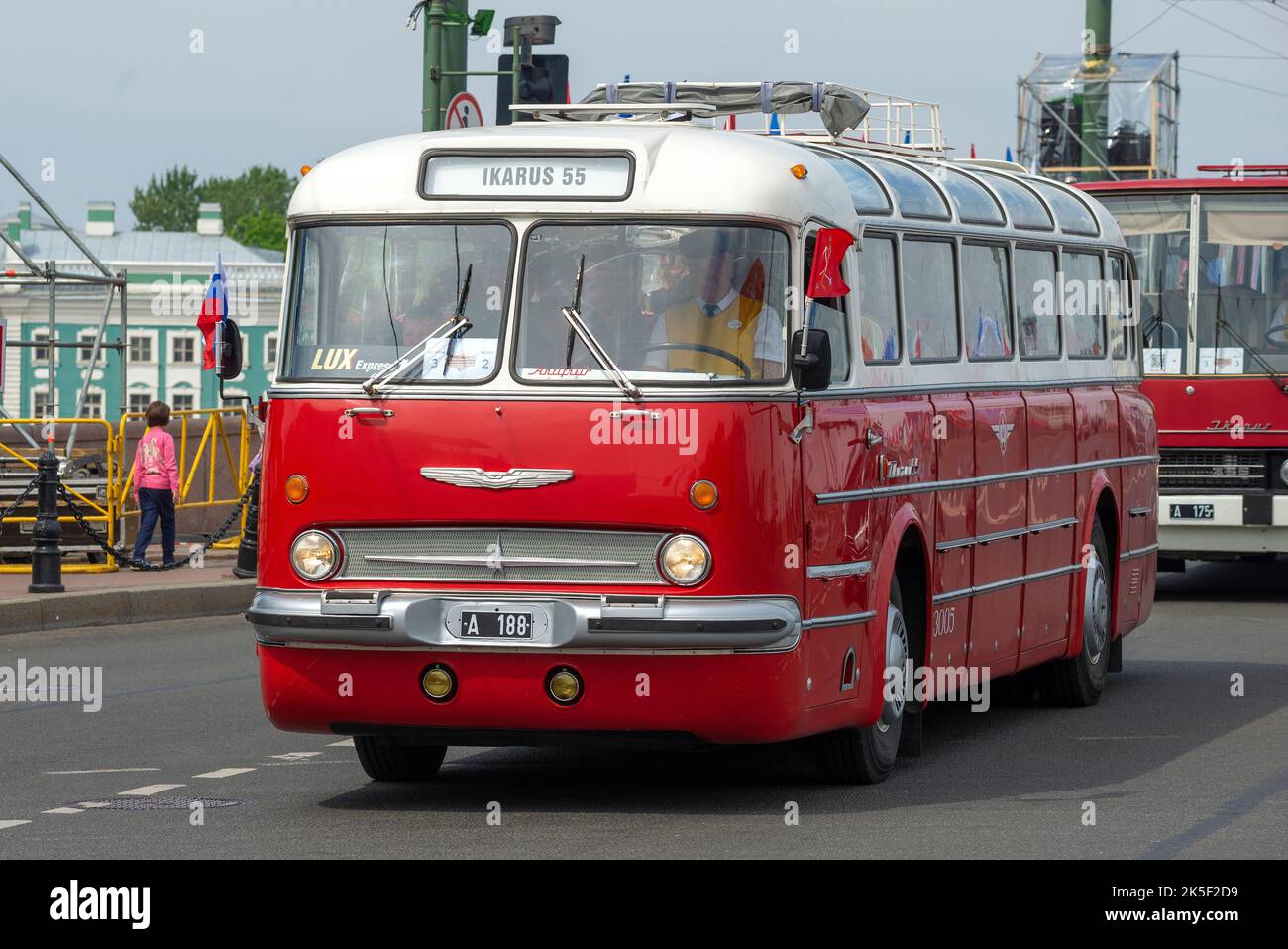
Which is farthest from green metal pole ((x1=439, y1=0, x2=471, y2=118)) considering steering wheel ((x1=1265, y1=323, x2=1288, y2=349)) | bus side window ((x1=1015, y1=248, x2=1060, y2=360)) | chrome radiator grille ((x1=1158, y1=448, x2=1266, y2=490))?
bus side window ((x1=1015, y1=248, x2=1060, y2=360))

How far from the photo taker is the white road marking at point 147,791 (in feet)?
33.4

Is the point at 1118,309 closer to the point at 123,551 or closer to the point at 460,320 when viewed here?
the point at 460,320

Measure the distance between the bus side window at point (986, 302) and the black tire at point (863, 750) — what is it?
Result: 193 centimetres

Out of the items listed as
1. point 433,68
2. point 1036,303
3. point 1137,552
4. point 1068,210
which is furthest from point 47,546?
point 1036,303

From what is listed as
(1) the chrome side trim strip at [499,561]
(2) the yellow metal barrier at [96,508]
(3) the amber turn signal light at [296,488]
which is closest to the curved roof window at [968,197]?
(1) the chrome side trim strip at [499,561]

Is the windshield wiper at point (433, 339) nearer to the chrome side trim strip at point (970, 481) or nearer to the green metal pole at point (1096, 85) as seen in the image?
the chrome side trim strip at point (970, 481)

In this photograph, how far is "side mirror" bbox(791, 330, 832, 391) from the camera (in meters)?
9.31

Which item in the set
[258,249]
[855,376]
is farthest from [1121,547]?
[258,249]

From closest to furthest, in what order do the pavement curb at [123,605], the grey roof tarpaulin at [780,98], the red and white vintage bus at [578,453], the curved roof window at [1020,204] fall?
the red and white vintage bus at [578,453]
the grey roof tarpaulin at [780,98]
the curved roof window at [1020,204]
the pavement curb at [123,605]

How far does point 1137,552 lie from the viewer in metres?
15.3

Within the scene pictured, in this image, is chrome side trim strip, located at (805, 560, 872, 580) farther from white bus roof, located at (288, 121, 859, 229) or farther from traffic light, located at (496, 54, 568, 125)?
traffic light, located at (496, 54, 568, 125)

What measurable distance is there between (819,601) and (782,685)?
487mm

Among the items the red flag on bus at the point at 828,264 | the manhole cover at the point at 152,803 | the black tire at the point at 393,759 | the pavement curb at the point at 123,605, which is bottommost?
the pavement curb at the point at 123,605

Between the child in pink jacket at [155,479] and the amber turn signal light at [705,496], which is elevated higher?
the amber turn signal light at [705,496]
